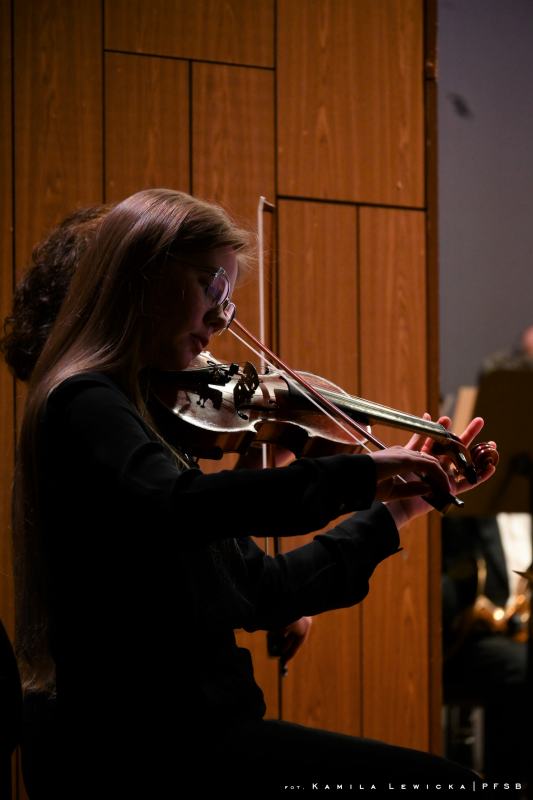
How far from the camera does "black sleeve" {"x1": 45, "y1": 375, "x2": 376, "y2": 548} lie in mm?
864

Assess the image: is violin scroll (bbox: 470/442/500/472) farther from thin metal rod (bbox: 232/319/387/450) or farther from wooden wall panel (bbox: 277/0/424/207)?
wooden wall panel (bbox: 277/0/424/207)

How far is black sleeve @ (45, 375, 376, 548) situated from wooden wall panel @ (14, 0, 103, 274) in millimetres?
1052

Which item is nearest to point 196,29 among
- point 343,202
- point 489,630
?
point 343,202

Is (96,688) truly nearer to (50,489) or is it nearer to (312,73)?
(50,489)

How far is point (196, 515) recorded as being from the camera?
863 mm

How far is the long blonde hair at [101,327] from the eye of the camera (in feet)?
3.37

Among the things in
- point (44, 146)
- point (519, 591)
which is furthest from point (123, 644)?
point (519, 591)

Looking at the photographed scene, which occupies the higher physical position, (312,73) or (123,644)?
(312,73)

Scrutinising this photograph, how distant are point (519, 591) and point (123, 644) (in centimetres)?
203

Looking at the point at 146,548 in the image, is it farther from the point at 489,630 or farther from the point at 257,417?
the point at 489,630

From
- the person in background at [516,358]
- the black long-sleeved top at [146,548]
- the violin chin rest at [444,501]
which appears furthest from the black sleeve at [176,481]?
the person in background at [516,358]

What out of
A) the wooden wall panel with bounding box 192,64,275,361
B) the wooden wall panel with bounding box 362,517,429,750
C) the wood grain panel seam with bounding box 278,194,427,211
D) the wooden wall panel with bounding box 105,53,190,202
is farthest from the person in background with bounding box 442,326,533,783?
the wooden wall panel with bounding box 105,53,190,202

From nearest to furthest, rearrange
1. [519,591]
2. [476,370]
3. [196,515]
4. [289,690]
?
1. [196,515]
2. [289,690]
3. [519,591]
4. [476,370]

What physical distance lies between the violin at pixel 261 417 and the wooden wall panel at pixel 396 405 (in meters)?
0.87
